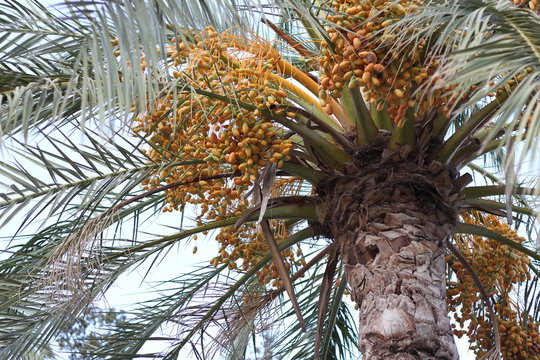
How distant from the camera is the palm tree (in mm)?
2994

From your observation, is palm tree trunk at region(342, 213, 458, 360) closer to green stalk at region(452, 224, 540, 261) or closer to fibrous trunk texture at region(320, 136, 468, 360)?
fibrous trunk texture at region(320, 136, 468, 360)

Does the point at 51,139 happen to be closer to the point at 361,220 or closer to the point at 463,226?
the point at 361,220

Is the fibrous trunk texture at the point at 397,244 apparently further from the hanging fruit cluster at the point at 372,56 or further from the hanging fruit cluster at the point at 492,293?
the hanging fruit cluster at the point at 492,293

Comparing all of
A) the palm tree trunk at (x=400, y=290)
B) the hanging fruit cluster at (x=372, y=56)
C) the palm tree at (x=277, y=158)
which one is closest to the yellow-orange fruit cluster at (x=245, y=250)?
the palm tree at (x=277, y=158)

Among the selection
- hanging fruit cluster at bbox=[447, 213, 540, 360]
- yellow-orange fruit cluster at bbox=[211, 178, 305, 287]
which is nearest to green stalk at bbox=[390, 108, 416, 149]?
yellow-orange fruit cluster at bbox=[211, 178, 305, 287]

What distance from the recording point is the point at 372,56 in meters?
3.28

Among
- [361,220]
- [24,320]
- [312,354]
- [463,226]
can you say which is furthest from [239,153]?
[312,354]

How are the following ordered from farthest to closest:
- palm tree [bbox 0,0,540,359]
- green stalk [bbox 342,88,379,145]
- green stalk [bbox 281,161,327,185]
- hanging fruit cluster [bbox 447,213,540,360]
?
1. hanging fruit cluster [bbox 447,213,540,360]
2. green stalk [bbox 281,161,327,185]
3. green stalk [bbox 342,88,379,145]
4. palm tree [bbox 0,0,540,359]

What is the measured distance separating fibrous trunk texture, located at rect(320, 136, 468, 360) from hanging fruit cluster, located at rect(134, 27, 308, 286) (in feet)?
1.50

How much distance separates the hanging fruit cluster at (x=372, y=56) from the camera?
3.28 m

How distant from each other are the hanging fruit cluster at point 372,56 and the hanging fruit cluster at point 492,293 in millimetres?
1662

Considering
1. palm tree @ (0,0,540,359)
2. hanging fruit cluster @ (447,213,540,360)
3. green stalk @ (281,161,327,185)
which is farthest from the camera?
hanging fruit cluster @ (447,213,540,360)

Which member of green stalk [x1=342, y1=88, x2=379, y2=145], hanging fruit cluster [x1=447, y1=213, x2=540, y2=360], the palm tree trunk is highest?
green stalk [x1=342, y1=88, x2=379, y2=145]

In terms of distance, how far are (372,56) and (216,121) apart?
2.43 feet
